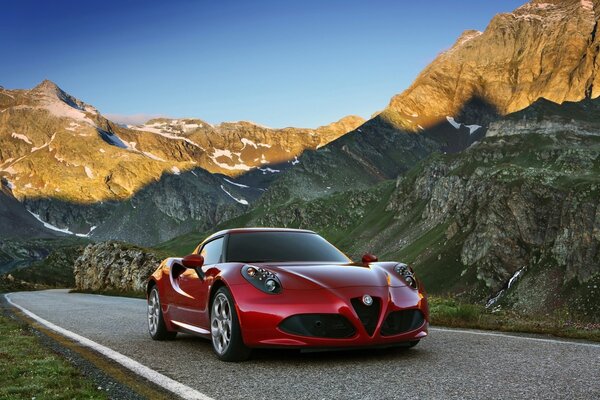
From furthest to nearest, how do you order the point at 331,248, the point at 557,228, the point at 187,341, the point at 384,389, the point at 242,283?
the point at 557,228 → the point at 187,341 → the point at 331,248 → the point at 242,283 → the point at 384,389

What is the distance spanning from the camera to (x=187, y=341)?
10180 mm

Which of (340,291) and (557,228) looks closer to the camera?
(340,291)

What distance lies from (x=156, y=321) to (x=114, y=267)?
33730 millimetres

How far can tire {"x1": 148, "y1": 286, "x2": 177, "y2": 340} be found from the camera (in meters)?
10.3

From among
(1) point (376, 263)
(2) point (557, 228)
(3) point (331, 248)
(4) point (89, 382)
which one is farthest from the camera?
(2) point (557, 228)

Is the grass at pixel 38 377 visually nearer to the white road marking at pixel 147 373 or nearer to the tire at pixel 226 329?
the white road marking at pixel 147 373

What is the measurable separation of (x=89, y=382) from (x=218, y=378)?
126 centimetres

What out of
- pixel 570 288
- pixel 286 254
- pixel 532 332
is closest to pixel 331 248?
pixel 286 254

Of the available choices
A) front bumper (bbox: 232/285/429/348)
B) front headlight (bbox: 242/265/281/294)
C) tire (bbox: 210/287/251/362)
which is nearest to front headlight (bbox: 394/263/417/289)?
front bumper (bbox: 232/285/429/348)

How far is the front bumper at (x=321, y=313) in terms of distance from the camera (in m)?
6.91

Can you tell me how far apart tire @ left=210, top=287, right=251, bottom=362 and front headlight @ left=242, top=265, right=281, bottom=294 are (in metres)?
0.33

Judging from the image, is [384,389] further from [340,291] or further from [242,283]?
[242,283]

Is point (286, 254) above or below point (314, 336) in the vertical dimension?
above

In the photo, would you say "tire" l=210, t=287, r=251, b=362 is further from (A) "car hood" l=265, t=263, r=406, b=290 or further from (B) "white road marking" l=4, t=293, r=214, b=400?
(B) "white road marking" l=4, t=293, r=214, b=400
